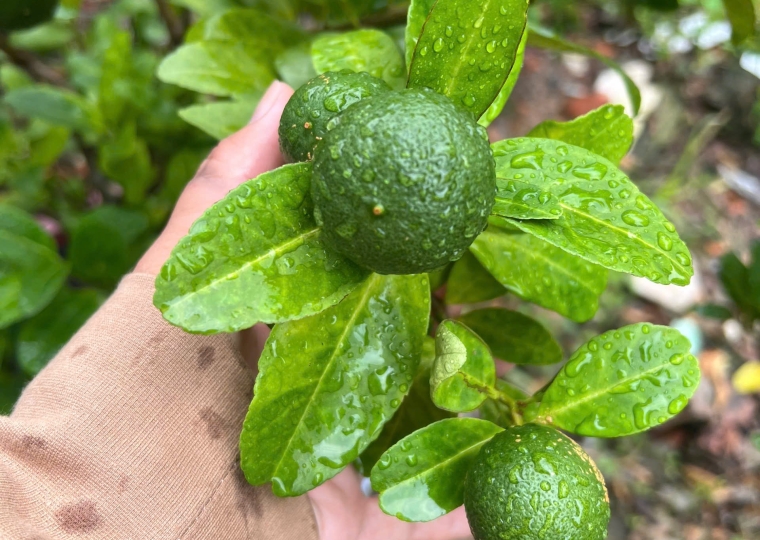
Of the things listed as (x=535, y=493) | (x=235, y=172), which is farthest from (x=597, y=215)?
(x=235, y=172)

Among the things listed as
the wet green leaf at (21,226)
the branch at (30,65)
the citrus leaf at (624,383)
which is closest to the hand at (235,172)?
the wet green leaf at (21,226)

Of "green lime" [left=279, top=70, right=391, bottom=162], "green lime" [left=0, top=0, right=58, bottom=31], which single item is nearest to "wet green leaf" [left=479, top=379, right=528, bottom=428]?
"green lime" [left=279, top=70, right=391, bottom=162]

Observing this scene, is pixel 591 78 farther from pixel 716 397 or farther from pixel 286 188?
pixel 286 188

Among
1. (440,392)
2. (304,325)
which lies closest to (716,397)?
(440,392)

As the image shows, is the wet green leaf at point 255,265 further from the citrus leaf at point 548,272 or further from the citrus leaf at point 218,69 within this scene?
the citrus leaf at point 218,69

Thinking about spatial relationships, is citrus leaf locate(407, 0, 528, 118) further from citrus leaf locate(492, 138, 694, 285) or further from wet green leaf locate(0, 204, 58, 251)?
wet green leaf locate(0, 204, 58, 251)

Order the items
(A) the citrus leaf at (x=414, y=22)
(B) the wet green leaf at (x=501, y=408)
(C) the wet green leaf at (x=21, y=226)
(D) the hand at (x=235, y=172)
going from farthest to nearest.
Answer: (C) the wet green leaf at (x=21, y=226)
(D) the hand at (x=235, y=172)
(B) the wet green leaf at (x=501, y=408)
(A) the citrus leaf at (x=414, y=22)
